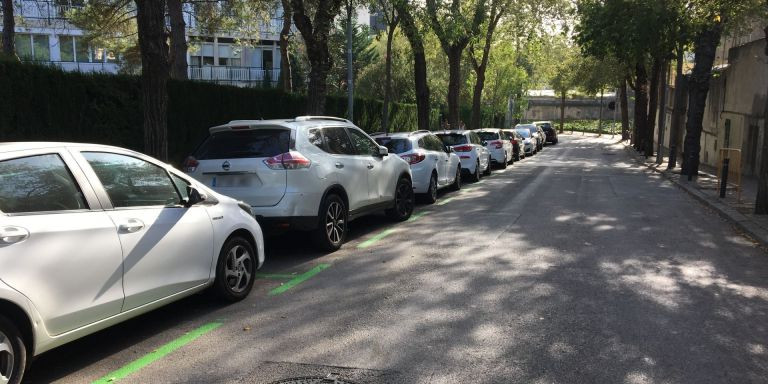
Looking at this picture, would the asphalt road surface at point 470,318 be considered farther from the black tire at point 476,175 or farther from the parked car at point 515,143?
the parked car at point 515,143

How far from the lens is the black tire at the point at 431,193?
42.4ft

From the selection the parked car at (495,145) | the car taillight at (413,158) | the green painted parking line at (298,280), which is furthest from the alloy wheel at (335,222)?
the parked car at (495,145)

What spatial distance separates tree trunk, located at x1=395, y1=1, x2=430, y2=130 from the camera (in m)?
19.7

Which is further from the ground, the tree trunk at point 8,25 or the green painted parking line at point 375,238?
the tree trunk at point 8,25

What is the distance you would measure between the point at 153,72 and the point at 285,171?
10.2ft

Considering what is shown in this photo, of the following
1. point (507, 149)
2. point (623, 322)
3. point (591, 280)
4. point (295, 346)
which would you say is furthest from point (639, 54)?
point (295, 346)

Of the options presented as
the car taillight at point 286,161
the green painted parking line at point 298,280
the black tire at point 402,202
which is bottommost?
the green painted parking line at point 298,280

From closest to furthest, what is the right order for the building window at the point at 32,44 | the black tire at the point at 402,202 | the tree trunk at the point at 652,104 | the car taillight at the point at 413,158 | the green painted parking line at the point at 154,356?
1. the green painted parking line at the point at 154,356
2. the black tire at the point at 402,202
3. the car taillight at the point at 413,158
4. the tree trunk at the point at 652,104
5. the building window at the point at 32,44

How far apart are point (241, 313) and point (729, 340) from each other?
4.17 meters

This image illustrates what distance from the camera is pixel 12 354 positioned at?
138 inches

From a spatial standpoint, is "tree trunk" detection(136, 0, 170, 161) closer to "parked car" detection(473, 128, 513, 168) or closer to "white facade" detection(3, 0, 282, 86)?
"parked car" detection(473, 128, 513, 168)

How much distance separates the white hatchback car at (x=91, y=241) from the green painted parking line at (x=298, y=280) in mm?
792

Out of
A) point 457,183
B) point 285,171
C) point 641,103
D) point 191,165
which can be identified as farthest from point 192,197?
point 641,103

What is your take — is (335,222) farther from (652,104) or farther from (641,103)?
Result: (641,103)
